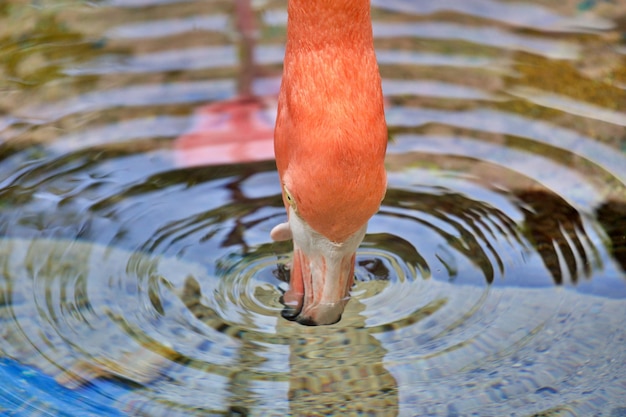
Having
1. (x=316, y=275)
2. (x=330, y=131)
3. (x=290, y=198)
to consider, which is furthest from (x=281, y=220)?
(x=330, y=131)

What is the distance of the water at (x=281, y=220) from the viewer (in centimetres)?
278

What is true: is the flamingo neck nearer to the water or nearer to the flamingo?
the flamingo

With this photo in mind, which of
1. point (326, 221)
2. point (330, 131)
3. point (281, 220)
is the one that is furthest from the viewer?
point (281, 220)

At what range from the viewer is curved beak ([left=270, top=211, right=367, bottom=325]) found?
291 centimetres

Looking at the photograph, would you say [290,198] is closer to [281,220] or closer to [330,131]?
[330,131]

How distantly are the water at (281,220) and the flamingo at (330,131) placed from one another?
0.36m

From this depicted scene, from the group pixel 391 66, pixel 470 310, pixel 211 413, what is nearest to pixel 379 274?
pixel 470 310

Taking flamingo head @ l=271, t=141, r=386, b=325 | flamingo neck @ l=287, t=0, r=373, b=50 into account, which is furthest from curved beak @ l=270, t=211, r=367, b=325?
flamingo neck @ l=287, t=0, r=373, b=50

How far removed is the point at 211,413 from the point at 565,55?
2.64 meters

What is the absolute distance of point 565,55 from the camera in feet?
14.9

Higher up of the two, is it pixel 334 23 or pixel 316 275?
pixel 334 23

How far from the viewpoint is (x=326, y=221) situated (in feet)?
9.03

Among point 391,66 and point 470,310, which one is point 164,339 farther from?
point 391,66

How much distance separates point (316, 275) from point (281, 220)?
1.81ft
